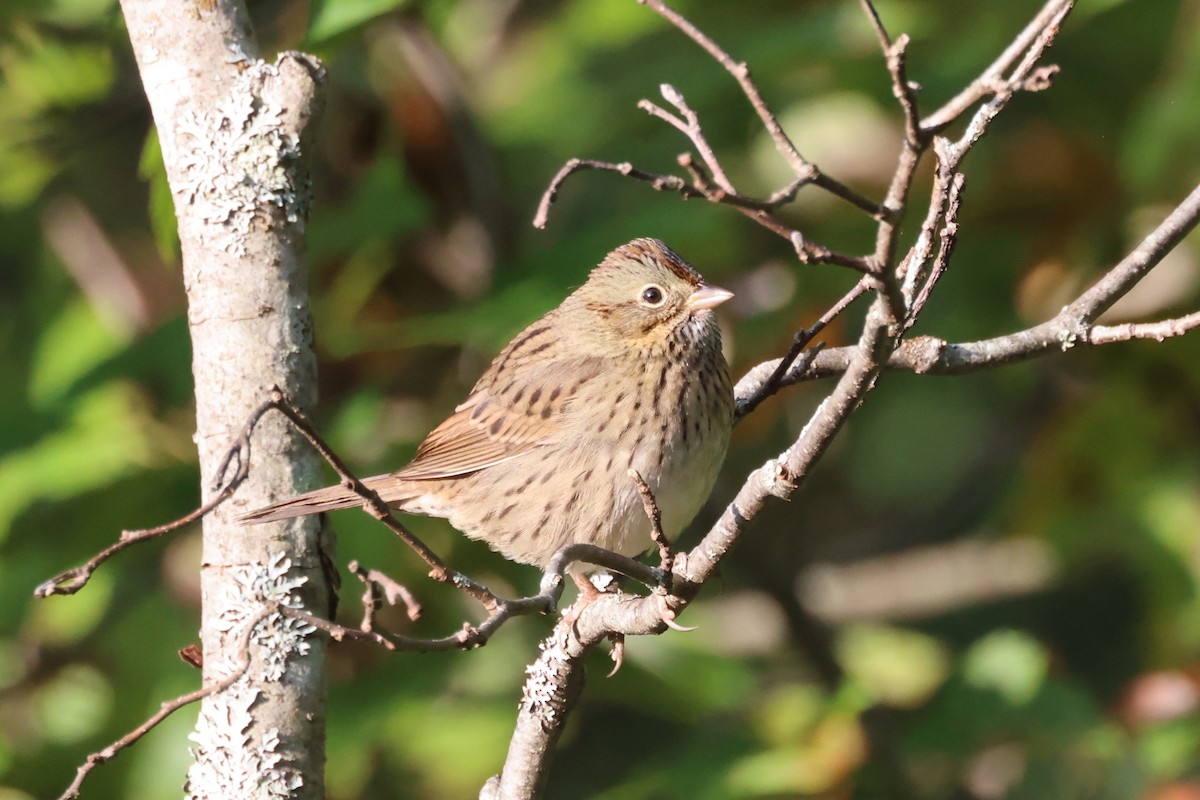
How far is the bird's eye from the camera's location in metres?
3.51

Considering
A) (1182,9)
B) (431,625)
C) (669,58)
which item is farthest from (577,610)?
(1182,9)

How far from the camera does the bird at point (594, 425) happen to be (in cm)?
321

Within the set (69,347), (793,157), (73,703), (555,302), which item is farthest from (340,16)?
(73,703)

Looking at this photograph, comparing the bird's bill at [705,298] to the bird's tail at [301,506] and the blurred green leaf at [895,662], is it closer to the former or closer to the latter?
the bird's tail at [301,506]

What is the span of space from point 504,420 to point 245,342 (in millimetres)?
1223

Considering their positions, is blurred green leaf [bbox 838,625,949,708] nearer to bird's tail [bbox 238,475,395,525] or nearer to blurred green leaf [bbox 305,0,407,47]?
bird's tail [bbox 238,475,395,525]

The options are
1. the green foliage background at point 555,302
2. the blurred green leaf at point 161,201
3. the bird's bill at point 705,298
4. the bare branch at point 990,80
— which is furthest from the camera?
the green foliage background at point 555,302

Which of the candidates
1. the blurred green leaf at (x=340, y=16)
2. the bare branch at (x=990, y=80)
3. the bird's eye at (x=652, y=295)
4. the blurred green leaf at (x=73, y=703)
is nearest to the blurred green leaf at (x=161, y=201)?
the blurred green leaf at (x=340, y=16)

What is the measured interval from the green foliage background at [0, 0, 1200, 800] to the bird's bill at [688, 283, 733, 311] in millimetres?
301

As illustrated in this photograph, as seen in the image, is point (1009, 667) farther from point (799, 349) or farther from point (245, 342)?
point (245, 342)

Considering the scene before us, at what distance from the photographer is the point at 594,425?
336 centimetres

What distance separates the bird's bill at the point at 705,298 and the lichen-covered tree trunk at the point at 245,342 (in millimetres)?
1135

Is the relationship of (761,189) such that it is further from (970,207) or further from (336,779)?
(336,779)

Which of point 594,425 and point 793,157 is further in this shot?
point 594,425
